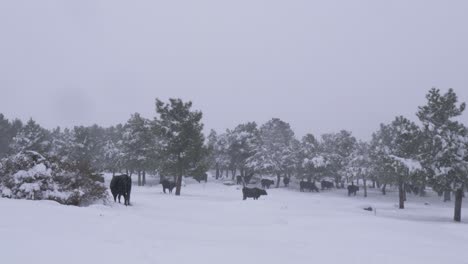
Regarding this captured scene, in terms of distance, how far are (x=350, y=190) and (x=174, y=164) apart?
34.5 m

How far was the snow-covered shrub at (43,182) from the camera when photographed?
17.5 metres

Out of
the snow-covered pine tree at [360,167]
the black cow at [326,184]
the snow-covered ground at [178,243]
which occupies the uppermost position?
the snow-covered pine tree at [360,167]

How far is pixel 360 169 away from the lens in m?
65.4

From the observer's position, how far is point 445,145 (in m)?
31.2

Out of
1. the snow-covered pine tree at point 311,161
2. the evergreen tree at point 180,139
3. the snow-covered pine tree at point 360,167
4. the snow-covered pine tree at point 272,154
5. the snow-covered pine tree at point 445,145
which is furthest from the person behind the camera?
the snow-covered pine tree at point 272,154

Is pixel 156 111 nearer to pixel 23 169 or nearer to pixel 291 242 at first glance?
pixel 23 169

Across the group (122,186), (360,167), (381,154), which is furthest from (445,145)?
(360,167)

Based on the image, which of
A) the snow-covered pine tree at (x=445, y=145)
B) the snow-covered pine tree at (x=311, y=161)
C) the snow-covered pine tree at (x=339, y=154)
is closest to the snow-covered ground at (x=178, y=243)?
the snow-covered pine tree at (x=445, y=145)

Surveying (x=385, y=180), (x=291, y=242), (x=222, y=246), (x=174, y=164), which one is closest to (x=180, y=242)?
(x=222, y=246)

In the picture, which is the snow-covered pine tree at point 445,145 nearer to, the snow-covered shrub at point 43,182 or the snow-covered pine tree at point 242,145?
the snow-covered shrub at point 43,182

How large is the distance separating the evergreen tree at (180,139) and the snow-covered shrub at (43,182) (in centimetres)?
2083

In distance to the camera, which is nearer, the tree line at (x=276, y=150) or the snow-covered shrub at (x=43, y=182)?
the snow-covered shrub at (x=43, y=182)

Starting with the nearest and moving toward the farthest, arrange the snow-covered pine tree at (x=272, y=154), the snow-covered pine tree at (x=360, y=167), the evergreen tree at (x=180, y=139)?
the evergreen tree at (x=180, y=139), the snow-covered pine tree at (x=360, y=167), the snow-covered pine tree at (x=272, y=154)

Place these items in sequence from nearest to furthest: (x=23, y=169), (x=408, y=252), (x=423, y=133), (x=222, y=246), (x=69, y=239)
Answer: (x=69, y=239), (x=222, y=246), (x=408, y=252), (x=23, y=169), (x=423, y=133)
